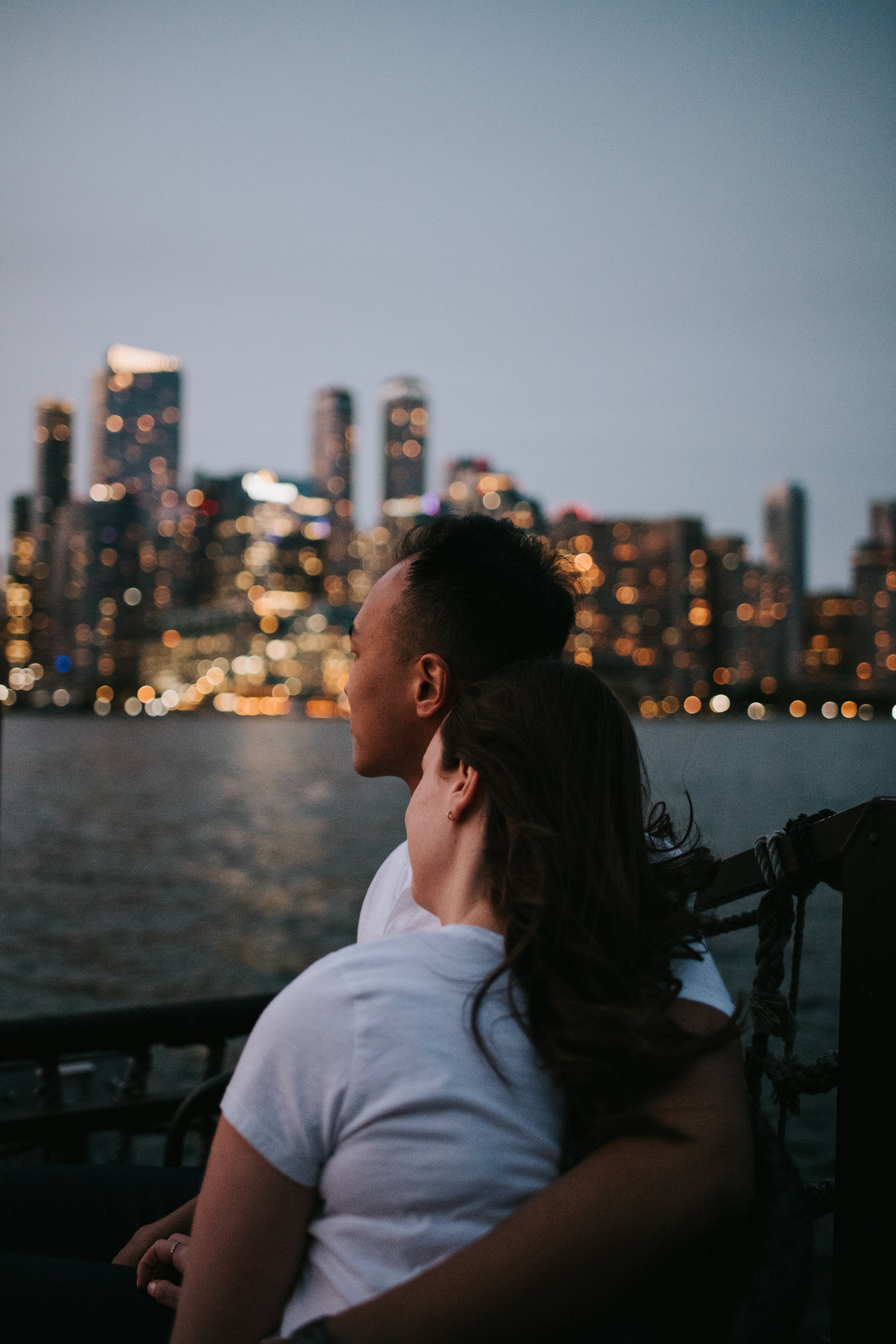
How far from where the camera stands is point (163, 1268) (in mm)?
1610

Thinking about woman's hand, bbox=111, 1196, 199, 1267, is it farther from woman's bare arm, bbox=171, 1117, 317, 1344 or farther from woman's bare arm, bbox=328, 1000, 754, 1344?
woman's bare arm, bbox=328, 1000, 754, 1344

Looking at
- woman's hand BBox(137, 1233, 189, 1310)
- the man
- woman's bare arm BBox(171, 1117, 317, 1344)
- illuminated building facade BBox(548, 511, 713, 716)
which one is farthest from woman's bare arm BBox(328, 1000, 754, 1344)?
illuminated building facade BBox(548, 511, 713, 716)

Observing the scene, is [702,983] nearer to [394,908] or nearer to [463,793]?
[463,793]

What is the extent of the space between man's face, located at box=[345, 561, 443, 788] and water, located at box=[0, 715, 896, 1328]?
1.84 feet

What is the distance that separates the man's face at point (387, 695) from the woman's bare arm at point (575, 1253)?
108 centimetres

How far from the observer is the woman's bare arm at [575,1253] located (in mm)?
1113

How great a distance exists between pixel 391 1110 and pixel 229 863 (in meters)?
33.1

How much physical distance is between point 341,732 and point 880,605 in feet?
289

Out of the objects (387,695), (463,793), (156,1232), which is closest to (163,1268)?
(156,1232)

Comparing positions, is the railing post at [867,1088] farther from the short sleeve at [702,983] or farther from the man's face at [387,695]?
the man's face at [387,695]

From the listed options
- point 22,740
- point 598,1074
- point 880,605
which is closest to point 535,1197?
point 598,1074

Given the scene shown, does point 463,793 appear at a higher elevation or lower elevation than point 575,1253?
higher

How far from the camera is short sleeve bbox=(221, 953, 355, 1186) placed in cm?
113

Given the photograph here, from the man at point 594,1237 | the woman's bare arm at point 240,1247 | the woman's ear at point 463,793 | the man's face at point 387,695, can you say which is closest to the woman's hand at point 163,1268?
the man at point 594,1237
